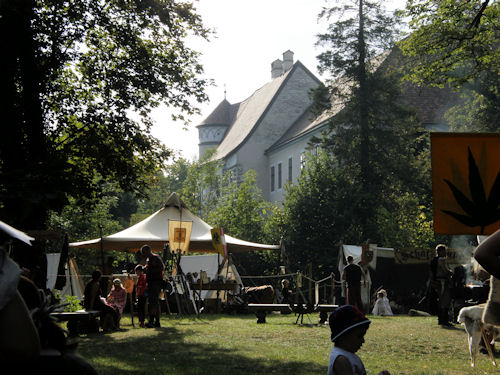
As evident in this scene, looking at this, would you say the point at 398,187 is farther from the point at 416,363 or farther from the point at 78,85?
the point at 416,363

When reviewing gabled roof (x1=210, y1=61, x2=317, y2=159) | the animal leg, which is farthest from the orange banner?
gabled roof (x1=210, y1=61, x2=317, y2=159)

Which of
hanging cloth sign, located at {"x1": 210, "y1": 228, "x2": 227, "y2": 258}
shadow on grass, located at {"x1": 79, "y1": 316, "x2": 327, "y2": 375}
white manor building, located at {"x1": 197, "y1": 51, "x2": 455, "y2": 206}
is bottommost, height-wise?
shadow on grass, located at {"x1": 79, "y1": 316, "x2": 327, "y2": 375}

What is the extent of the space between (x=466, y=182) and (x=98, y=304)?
12.2 meters

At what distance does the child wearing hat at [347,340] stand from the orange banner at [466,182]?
277 centimetres

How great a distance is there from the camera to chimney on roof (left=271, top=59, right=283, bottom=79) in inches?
3147

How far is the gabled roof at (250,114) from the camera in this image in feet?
230

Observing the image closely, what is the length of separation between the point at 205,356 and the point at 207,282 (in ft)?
47.4

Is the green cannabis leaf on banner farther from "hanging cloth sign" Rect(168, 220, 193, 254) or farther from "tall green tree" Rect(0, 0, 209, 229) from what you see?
"hanging cloth sign" Rect(168, 220, 193, 254)

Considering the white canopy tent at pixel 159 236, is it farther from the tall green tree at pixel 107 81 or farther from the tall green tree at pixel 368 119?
the tall green tree at pixel 368 119

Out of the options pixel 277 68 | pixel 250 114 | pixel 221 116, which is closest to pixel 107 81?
pixel 250 114

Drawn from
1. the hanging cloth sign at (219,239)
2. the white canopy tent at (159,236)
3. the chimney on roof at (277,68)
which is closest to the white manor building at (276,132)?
the chimney on roof at (277,68)

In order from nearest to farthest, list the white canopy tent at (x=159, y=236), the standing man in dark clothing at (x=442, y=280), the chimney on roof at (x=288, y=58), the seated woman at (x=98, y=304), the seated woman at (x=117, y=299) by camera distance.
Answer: the seated woman at (x=98, y=304), the standing man in dark clothing at (x=442, y=280), the seated woman at (x=117, y=299), the white canopy tent at (x=159, y=236), the chimney on roof at (x=288, y=58)

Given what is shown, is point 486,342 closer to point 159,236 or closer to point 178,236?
point 178,236

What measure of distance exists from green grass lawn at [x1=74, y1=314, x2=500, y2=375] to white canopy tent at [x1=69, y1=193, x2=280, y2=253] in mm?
9789
